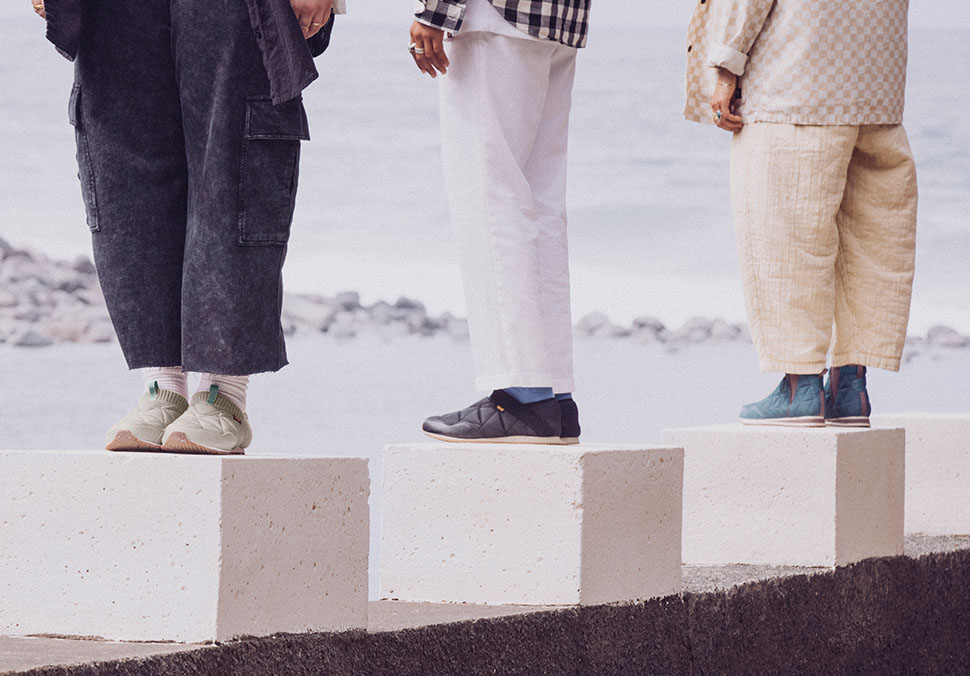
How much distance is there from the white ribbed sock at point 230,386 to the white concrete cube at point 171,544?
16 cm

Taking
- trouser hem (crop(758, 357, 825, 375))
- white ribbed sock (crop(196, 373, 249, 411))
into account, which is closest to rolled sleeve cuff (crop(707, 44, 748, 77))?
trouser hem (crop(758, 357, 825, 375))

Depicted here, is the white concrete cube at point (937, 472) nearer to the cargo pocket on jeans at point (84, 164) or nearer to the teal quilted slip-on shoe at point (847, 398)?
the teal quilted slip-on shoe at point (847, 398)

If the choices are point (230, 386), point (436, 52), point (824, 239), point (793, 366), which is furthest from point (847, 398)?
point (230, 386)

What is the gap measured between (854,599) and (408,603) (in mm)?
1057

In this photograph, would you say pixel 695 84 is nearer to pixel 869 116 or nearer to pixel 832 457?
pixel 869 116

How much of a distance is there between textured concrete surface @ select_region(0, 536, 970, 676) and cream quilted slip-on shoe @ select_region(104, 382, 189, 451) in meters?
0.25

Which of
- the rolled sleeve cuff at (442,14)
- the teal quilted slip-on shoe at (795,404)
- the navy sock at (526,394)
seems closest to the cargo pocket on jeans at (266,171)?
the rolled sleeve cuff at (442,14)

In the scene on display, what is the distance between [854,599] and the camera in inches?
117

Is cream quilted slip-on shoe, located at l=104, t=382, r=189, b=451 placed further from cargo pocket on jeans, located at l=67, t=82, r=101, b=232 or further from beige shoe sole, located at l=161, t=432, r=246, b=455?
cargo pocket on jeans, located at l=67, t=82, r=101, b=232

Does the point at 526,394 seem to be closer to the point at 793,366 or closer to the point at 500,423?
the point at 500,423

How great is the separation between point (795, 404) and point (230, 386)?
1469 millimetres

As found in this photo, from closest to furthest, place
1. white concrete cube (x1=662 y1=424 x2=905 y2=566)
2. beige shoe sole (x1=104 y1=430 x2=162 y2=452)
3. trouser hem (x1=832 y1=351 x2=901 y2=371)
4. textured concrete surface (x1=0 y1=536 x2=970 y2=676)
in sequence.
Answer: 1. textured concrete surface (x1=0 y1=536 x2=970 y2=676)
2. beige shoe sole (x1=104 y1=430 x2=162 y2=452)
3. white concrete cube (x1=662 y1=424 x2=905 y2=566)
4. trouser hem (x1=832 y1=351 x2=901 y2=371)

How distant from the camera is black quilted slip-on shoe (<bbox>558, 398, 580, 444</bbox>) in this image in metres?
2.49

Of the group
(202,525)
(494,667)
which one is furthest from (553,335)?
(202,525)
